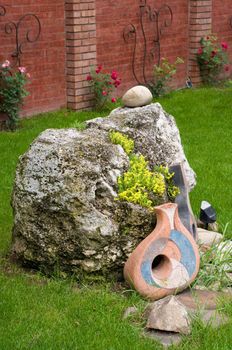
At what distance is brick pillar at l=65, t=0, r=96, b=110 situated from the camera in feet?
33.9

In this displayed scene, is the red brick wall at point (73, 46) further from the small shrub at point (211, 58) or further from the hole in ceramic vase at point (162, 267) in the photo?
the hole in ceramic vase at point (162, 267)

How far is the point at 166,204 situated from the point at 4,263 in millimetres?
1263

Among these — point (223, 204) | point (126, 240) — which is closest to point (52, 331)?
point (126, 240)

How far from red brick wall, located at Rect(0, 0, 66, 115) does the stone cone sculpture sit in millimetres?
5262

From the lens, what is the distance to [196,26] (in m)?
13.1

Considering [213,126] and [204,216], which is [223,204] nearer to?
[204,216]

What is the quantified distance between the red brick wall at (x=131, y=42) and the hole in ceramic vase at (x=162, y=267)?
6.53 m

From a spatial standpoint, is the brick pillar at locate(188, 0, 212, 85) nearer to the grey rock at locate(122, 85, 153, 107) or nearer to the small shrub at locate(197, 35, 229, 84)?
the small shrub at locate(197, 35, 229, 84)

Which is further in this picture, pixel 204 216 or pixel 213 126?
pixel 213 126

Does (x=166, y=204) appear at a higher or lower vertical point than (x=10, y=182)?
higher

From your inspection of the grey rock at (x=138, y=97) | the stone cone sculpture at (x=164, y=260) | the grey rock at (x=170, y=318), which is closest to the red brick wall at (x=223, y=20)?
the grey rock at (x=138, y=97)

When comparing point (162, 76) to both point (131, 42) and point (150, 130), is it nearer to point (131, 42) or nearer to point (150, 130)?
point (131, 42)

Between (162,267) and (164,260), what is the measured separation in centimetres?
5

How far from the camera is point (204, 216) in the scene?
228 inches
